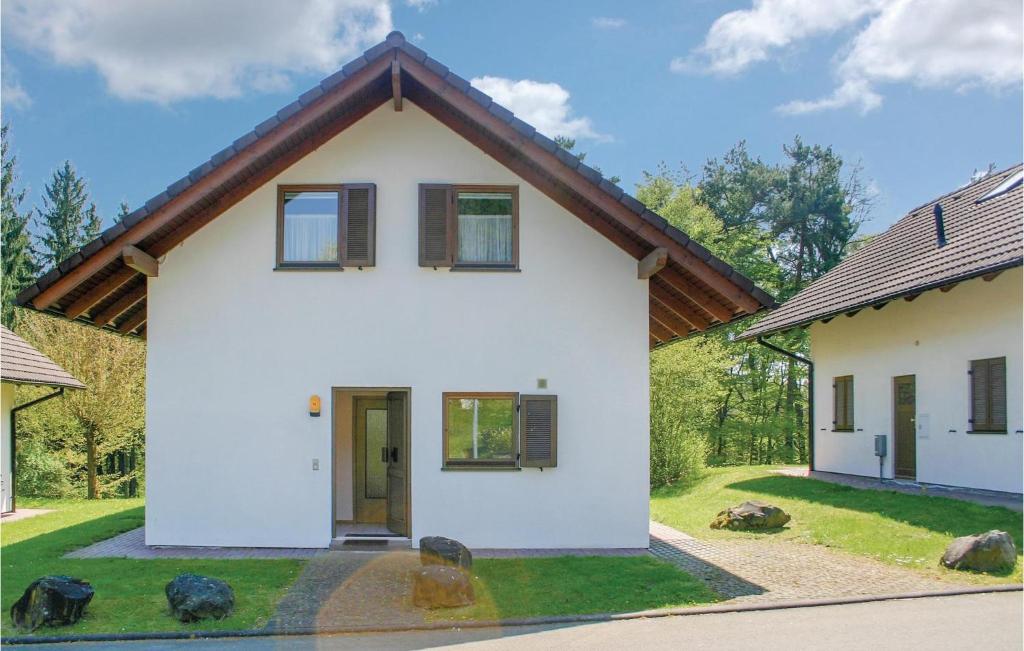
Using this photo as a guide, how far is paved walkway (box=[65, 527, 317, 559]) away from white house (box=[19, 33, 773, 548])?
0.57ft

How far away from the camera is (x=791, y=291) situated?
119ft

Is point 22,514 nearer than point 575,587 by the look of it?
No

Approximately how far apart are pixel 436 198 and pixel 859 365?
35.1 ft

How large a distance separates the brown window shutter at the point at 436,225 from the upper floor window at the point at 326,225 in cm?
71

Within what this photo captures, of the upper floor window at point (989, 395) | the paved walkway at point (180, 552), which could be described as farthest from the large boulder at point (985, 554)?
the paved walkway at point (180, 552)

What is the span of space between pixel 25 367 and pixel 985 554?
54.9 feet

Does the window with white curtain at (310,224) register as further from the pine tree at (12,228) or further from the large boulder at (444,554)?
Answer: the pine tree at (12,228)

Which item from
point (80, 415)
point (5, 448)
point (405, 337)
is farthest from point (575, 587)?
point (80, 415)

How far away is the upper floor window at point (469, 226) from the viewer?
12266 mm

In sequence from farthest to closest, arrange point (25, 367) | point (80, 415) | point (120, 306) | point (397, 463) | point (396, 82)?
point (80, 415), point (25, 367), point (120, 306), point (397, 463), point (396, 82)

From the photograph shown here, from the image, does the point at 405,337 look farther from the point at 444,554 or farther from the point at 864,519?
the point at 864,519

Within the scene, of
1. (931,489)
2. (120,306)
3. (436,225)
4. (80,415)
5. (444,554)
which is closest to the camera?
(444,554)

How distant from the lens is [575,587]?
381 inches

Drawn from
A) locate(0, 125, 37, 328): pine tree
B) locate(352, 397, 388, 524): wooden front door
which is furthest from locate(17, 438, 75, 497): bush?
locate(352, 397, 388, 524): wooden front door
